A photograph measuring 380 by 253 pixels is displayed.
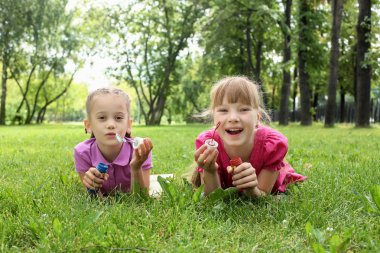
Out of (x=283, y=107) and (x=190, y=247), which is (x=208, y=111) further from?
(x=283, y=107)

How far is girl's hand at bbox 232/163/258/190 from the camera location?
2930mm

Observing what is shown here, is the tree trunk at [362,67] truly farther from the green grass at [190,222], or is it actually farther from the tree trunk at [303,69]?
the green grass at [190,222]

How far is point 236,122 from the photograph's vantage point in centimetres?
311

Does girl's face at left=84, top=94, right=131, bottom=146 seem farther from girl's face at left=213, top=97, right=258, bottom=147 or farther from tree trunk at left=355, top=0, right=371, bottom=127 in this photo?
tree trunk at left=355, top=0, right=371, bottom=127

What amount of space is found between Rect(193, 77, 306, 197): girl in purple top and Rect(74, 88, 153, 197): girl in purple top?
61 cm

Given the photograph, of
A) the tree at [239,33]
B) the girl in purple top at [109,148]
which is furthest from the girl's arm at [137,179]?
the tree at [239,33]

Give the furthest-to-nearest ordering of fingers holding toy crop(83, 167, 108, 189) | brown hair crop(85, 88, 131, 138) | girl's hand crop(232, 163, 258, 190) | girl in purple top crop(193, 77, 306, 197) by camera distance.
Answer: brown hair crop(85, 88, 131, 138), fingers holding toy crop(83, 167, 108, 189), girl in purple top crop(193, 77, 306, 197), girl's hand crop(232, 163, 258, 190)

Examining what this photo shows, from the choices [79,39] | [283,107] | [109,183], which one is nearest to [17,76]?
[79,39]

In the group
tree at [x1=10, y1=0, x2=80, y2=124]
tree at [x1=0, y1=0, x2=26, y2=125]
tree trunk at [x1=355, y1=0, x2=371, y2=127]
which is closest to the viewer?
tree trunk at [x1=355, y1=0, x2=371, y2=127]

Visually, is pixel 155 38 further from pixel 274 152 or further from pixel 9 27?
pixel 274 152

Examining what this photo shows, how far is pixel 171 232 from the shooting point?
2.31 meters

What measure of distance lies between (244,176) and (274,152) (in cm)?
41

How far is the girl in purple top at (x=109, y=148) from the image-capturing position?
322 centimetres

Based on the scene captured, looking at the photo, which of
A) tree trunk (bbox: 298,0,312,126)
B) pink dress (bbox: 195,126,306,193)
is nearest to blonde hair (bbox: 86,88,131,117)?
pink dress (bbox: 195,126,306,193)
